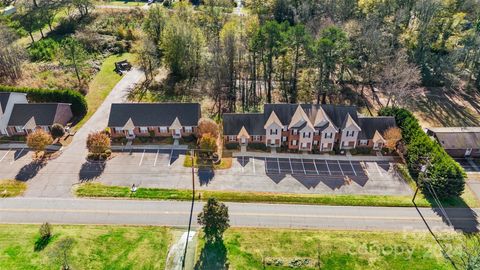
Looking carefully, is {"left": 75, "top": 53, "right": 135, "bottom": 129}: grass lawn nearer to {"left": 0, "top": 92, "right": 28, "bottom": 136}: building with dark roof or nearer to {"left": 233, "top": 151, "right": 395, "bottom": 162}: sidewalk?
{"left": 0, "top": 92, "right": 28, "bottom": 136}: building with dark roof

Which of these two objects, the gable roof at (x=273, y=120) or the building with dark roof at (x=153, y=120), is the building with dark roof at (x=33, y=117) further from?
the gable roof at (x=273, y=120)

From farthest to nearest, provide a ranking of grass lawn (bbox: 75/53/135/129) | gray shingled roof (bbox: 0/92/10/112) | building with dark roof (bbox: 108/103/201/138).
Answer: grass lawn (bbox: 75/53/135/129), gray shingled roof (bbox: 0/92/10/112), building with dark roof (bbox: 108/103/201/138)

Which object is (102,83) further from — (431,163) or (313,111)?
(431,163)

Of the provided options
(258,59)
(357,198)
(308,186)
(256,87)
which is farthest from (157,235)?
(258,59)

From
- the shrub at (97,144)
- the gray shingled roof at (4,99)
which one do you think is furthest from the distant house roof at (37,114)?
the shrub at (97,144)

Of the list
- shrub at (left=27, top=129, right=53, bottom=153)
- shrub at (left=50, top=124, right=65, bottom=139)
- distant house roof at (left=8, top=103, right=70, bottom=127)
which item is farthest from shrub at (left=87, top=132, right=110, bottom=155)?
distant house roof at (left=8, top=103, right=70, bottom=127)
